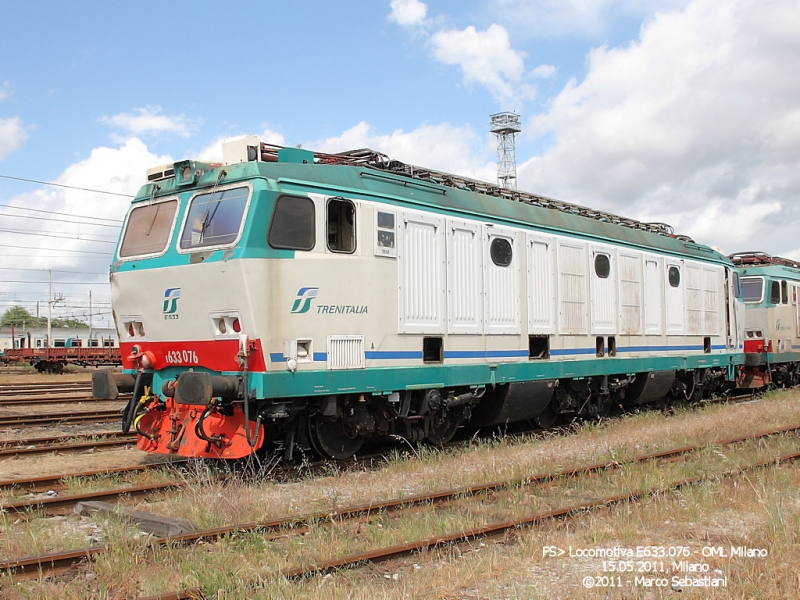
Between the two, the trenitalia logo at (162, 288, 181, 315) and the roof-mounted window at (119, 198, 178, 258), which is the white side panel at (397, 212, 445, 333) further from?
the roof-mounted window at (119, 198, 178, 258)

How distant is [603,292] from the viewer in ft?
45.2

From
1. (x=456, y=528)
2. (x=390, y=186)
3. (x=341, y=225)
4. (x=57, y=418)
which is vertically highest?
(x=390, y=186)

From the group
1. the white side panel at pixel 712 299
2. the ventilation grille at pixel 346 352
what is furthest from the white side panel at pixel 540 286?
the white side panel at pixel 712 299

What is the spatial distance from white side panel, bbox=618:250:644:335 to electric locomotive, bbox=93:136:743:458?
1.83 meters

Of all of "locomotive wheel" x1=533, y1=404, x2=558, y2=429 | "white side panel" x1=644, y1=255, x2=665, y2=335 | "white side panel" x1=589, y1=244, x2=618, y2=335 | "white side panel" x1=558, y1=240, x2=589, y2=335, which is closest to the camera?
"white side panel" x1=558, y1=240, x2=589, y2=335

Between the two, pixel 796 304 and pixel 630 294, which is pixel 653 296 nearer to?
pixel 630 294

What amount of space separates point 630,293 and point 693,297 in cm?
299

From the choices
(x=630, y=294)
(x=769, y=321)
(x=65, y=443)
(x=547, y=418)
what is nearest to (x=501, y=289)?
(x=547, y=418)

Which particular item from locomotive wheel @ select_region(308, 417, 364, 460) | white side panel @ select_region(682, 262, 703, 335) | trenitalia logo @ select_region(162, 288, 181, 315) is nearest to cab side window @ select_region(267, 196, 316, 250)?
trenitalia logo @ select_region(162, 288, 181, 315)

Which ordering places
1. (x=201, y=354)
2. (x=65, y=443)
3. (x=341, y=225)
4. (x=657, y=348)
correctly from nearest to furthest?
(x=201, y=354) < (x=341, y=225) < (x=65, y=443) < (x=657, y=348)

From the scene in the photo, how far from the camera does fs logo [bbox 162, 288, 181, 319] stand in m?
8.93

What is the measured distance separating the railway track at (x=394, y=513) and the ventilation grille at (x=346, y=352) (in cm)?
197

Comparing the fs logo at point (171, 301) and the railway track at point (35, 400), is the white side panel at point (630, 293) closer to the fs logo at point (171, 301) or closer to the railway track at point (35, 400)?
the fs logo at point (171, 301)

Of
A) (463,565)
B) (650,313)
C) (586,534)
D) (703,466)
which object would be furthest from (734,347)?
(463,565)
